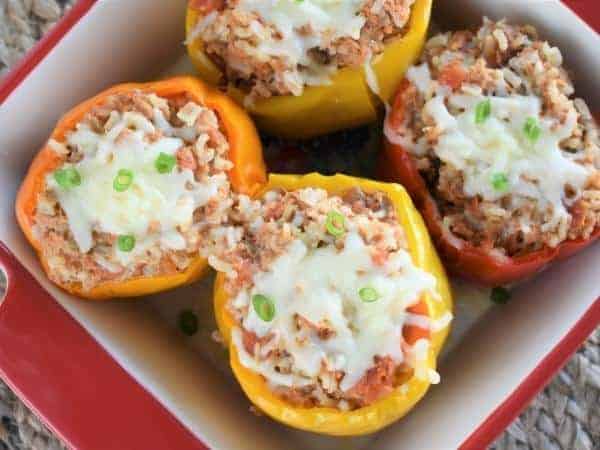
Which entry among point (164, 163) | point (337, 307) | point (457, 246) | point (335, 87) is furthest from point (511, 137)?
point (164, 163)

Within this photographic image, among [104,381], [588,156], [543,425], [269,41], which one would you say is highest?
[269,41]

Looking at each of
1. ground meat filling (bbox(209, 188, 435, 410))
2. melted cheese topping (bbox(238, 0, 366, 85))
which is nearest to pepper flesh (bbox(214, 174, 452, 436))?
ground meat filling (bbox(209, 188, 435, 410))

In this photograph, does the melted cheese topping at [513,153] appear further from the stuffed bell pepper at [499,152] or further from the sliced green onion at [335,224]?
the sliced green onion at [335,224]

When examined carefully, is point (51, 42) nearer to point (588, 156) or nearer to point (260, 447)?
point (260, 447)

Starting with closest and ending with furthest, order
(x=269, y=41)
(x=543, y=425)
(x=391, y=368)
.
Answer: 1. (x=391, y=368)
2. (x=269, y=41)
3. (x=543, y=425)

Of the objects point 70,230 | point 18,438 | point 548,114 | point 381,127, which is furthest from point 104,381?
point 548,114

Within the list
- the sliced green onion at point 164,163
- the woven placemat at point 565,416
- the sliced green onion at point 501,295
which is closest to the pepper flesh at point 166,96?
the sliced green onion at point 164,163
